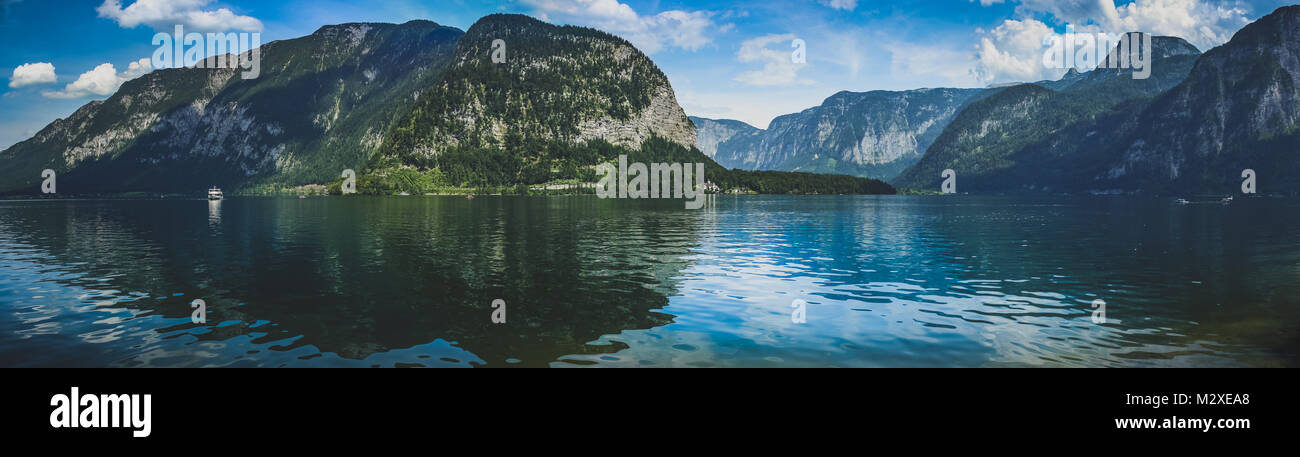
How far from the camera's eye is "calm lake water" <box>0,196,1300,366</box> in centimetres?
2216

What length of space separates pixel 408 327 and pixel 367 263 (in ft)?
75.7

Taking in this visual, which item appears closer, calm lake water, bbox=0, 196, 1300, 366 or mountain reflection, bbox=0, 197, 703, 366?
calm lake water, bbox=0, 196, 1300, 366

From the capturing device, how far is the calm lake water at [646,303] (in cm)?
2216

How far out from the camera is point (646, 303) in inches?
1249

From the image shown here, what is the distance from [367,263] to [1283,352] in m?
47.9

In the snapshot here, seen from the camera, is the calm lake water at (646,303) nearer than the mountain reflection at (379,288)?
Yes

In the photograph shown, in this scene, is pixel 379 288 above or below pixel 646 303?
above

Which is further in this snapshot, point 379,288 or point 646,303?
point 379,288
